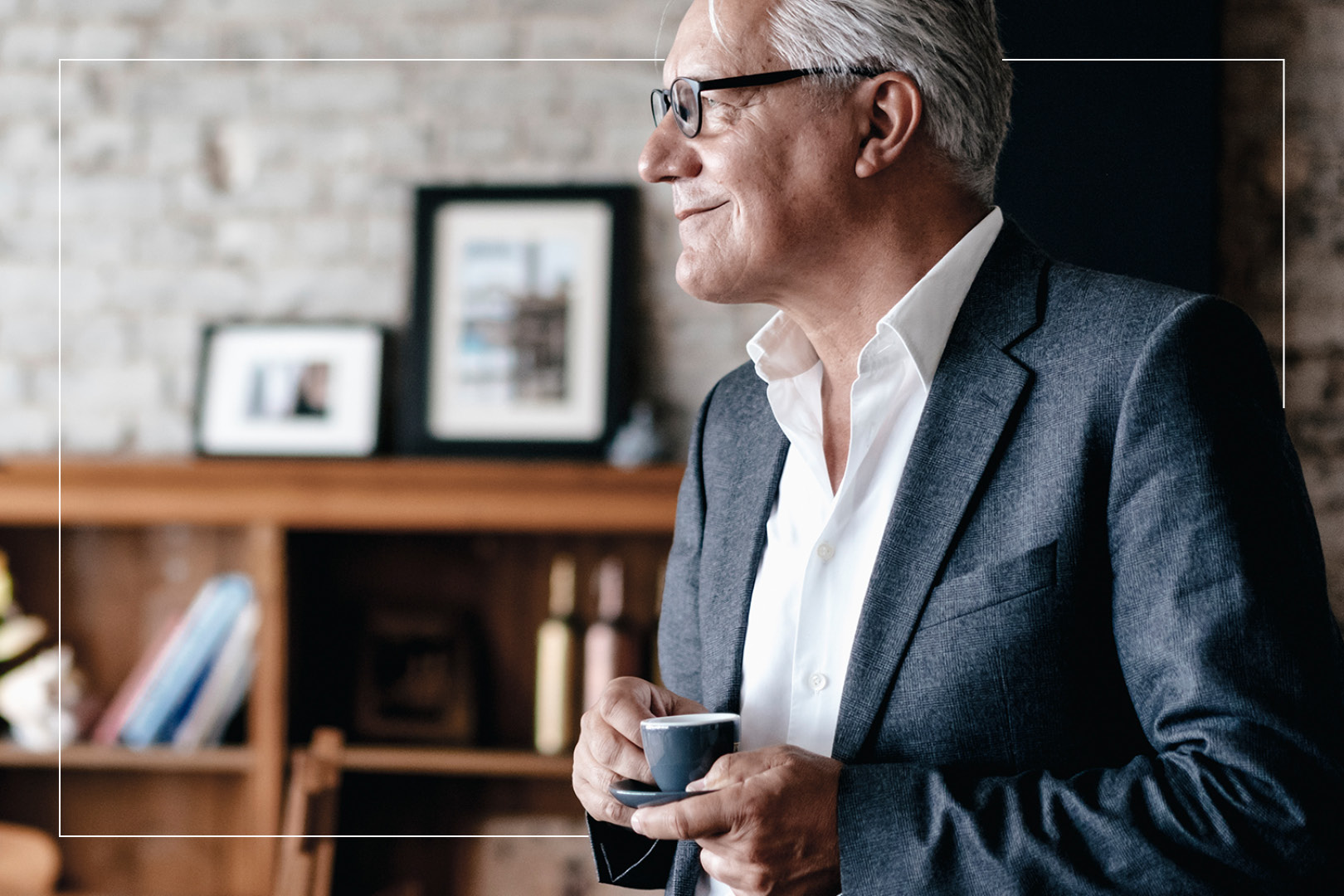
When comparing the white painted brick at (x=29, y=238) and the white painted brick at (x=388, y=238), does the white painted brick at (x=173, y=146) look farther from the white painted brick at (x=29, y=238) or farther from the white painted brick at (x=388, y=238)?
the white painted brick at (x=388, y=238)

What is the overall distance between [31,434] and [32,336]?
10.5 inches

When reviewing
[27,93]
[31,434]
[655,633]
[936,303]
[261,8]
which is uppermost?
[261,8]

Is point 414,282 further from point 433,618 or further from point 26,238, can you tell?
point 26,238

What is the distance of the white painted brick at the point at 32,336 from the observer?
9.07 ft

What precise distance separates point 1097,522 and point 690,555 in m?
0.57

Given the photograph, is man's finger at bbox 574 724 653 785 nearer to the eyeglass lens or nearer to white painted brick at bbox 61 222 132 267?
the eyeglass lens

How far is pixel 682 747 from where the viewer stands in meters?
0.90

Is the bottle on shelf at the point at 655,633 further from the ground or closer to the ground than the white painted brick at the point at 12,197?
closer to the ground

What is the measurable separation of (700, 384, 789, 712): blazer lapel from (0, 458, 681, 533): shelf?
93 centimetres

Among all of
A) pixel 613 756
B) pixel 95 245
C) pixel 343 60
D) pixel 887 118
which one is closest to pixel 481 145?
pixel 343 60

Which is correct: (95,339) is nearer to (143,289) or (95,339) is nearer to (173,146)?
(143,289)

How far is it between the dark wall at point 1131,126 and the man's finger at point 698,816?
69.2 inches

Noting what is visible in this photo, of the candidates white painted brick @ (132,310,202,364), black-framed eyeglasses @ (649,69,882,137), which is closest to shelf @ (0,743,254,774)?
white painted brick @ (132,310,202,364)

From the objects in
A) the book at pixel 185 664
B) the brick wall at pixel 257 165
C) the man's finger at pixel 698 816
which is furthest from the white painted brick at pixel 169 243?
the man's finger at pixel 698 816
